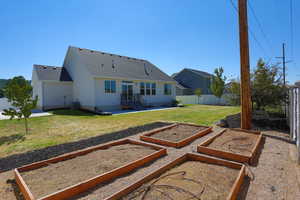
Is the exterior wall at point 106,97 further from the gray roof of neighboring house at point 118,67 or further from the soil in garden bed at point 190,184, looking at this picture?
the soil in garden bed at point 190,184

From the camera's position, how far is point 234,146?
13.3ft

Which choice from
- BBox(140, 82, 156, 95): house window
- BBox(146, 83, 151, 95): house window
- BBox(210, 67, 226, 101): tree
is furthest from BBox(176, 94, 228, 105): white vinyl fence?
BBox(146, 83, 151, 95): house window

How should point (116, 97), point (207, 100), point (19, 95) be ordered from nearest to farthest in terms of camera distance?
point (19, 95)
point (116, 97)
point (207, 100)

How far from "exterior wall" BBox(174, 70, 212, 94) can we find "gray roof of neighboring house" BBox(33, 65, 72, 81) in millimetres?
20668

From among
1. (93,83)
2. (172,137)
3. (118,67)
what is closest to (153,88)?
(118,67)

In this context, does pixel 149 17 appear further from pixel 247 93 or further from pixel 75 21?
pixel 247 93

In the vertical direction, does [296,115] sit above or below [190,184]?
above

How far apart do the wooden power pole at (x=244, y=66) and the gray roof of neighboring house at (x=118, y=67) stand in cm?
1022

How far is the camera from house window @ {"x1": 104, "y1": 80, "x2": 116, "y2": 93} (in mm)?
13320

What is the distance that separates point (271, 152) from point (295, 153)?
1.63 ft

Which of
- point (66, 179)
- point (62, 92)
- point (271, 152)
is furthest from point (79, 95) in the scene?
point (271, 152)

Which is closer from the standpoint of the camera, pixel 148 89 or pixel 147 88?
pixel 147 88

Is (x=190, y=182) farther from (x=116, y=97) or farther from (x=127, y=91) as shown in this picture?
(x=127, y=91)

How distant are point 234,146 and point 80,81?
13675 millimetres
